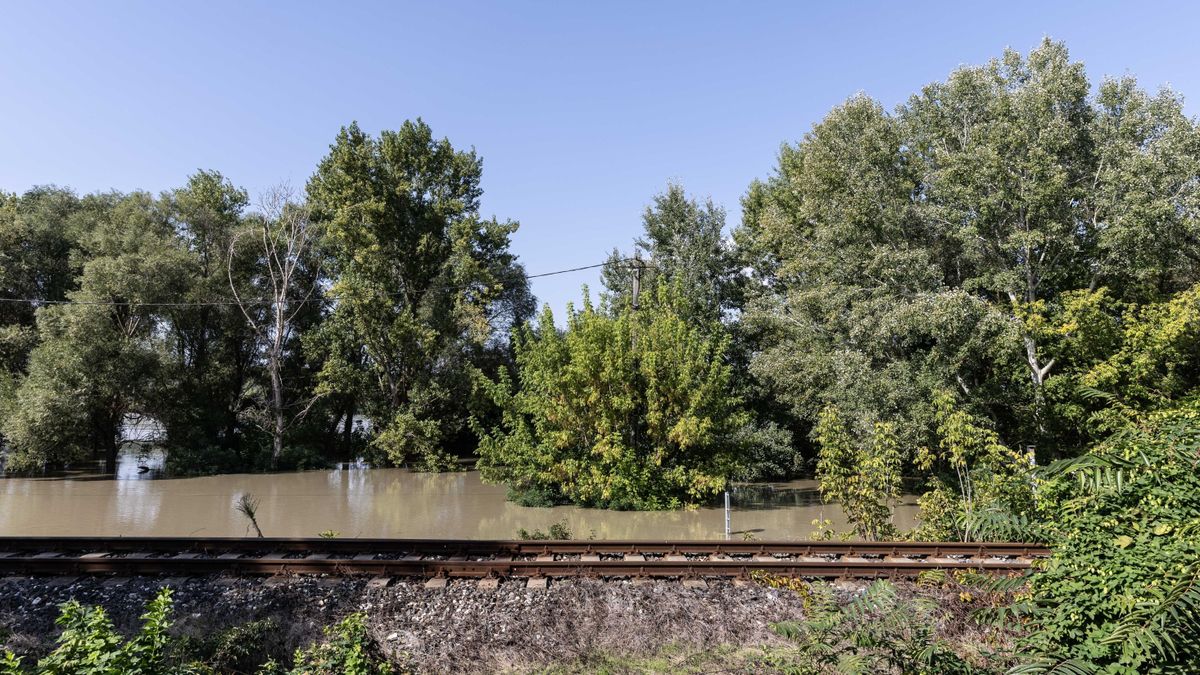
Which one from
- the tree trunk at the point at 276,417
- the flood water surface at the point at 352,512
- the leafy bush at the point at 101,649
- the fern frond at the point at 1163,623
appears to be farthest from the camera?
the tree trunk at the point at 276,417

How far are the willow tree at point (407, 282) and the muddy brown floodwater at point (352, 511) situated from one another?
18.9 feet

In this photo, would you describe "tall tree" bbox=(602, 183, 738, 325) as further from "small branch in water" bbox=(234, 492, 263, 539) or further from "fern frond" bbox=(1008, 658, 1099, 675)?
"fern frond" bbox=(1008, 658, 1099, 675)

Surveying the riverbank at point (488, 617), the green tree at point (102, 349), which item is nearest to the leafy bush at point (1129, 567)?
the riverbank at point (488, 617)

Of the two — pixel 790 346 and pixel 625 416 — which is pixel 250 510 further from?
pixel 790 346

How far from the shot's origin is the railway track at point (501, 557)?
9.68 meters

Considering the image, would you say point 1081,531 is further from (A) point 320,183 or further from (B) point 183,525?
(A) point 320,183

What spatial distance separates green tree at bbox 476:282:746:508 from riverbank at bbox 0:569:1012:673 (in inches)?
359

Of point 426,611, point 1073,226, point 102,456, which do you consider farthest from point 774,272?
point 102,456

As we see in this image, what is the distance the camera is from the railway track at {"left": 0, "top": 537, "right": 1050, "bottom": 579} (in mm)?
9680

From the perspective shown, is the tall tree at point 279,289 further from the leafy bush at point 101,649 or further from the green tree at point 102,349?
the leafy bush at point 101,649

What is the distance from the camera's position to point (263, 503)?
20.0 metres

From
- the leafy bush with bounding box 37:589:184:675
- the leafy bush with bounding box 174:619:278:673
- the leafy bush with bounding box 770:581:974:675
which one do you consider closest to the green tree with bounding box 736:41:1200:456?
the leafy bush with bounding box 770:581:974:675

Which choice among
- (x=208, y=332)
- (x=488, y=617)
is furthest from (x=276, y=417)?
(x=488, y=617)

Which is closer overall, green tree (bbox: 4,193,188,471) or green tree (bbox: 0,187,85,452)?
green tree (bbox: 4,193,188,471)
